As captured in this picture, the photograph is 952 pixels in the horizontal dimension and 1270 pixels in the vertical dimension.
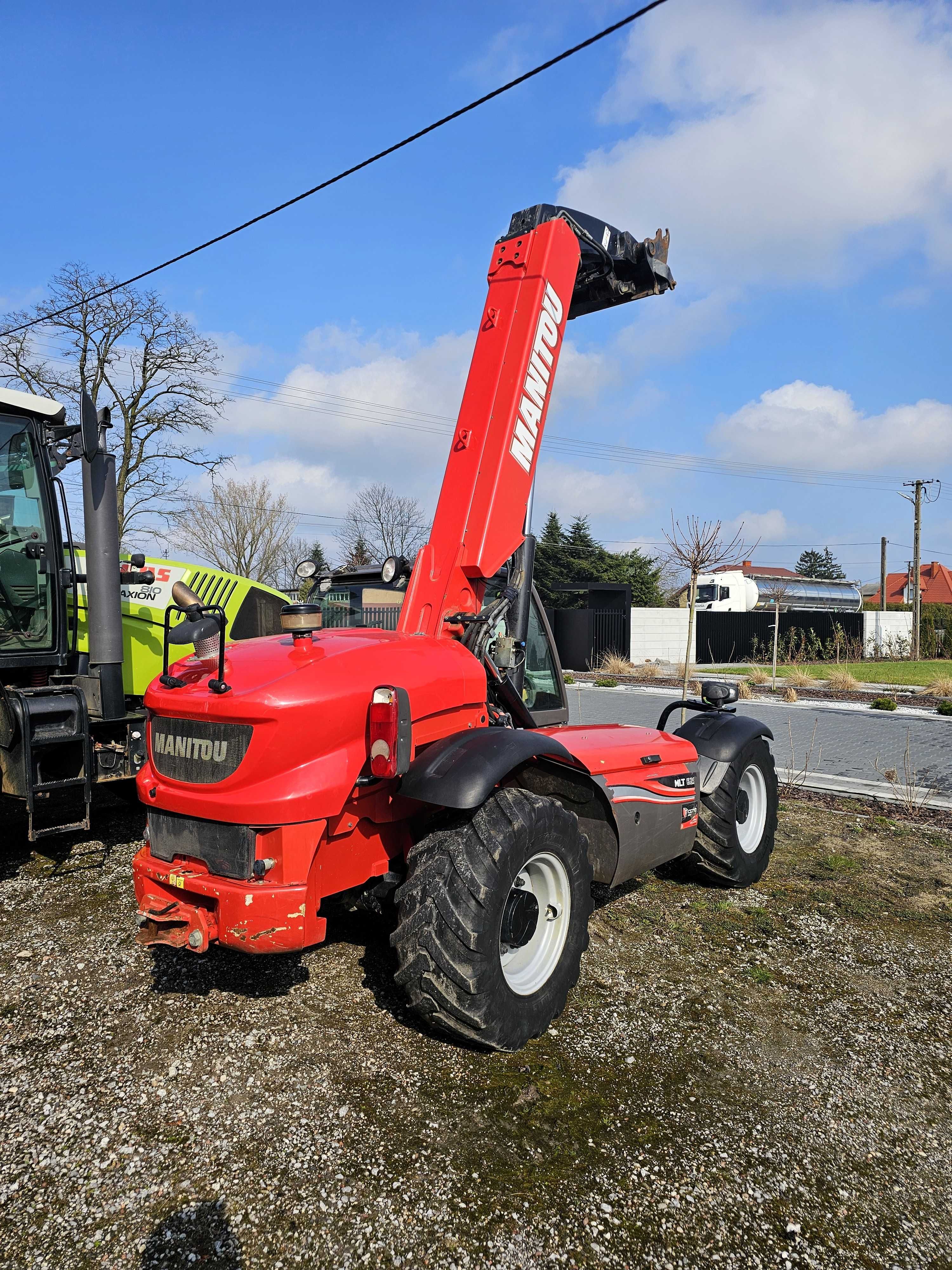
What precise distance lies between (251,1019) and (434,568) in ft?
7.71

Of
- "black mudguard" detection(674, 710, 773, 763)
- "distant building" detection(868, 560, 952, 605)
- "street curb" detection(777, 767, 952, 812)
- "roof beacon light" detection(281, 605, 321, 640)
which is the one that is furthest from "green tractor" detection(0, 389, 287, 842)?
"distant building" detection(868, 560, 952, 605)

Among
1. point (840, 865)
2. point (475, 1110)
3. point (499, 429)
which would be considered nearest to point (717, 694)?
point (840, 865)

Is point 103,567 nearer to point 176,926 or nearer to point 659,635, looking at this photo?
point 176,926

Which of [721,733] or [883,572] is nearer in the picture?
[721,733]

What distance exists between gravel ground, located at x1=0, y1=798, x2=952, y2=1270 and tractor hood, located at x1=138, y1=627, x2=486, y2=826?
106 centimetres

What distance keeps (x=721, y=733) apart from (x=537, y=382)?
2632 mm

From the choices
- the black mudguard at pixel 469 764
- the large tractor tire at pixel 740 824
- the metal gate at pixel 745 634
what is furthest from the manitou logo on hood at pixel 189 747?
the metal gate at pixel 745 634

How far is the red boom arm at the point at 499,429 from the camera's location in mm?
4359

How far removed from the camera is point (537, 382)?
15.3ft

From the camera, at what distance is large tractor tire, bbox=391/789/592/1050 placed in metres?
3.13

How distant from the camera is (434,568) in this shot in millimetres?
4379

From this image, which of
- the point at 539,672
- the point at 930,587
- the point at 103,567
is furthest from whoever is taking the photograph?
the point at 930,587

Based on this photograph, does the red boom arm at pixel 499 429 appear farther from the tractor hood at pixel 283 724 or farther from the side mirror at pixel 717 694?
the side mirror at pixel 717 694

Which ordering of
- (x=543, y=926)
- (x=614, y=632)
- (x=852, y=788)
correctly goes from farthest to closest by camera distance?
(x=614, y=632), (x=852, y=788), (x=543, y=926)
